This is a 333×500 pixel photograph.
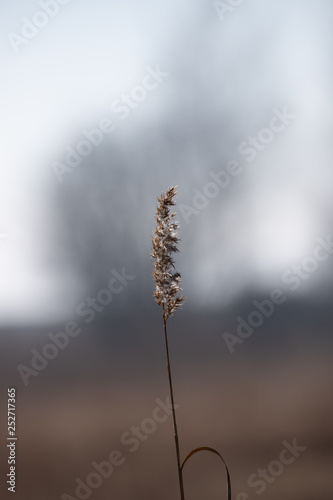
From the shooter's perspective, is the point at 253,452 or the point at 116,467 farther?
the point at 253,452

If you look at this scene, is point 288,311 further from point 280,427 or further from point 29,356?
point 29,356

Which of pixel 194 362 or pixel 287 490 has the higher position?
pixel 194 362

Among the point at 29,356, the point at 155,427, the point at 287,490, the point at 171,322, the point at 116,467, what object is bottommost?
the point at 287,490

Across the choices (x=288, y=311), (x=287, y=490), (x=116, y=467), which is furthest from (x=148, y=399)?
(x=288, y=311)

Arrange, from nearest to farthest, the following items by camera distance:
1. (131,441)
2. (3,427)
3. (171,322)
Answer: (3,427)
(131,441)
(171,322)

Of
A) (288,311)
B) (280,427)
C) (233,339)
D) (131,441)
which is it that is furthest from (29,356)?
(288,311)

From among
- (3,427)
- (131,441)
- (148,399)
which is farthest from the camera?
(148,399)

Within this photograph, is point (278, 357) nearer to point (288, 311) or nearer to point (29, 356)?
point (288, 311)
